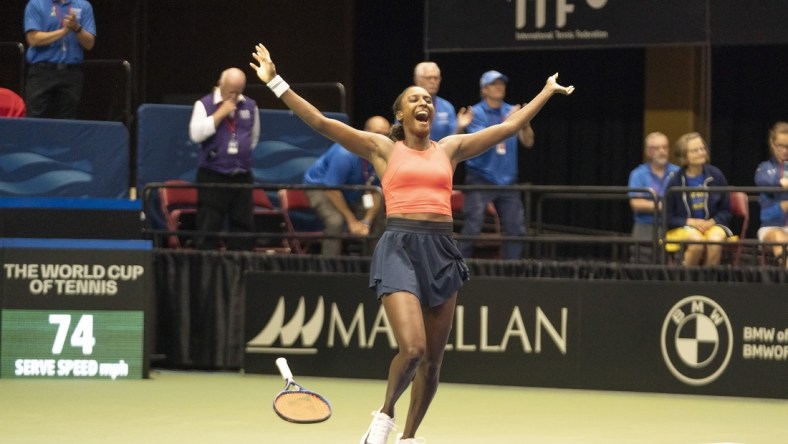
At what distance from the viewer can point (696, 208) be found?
1164 centimetres

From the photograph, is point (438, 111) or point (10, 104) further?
point (10, 104)

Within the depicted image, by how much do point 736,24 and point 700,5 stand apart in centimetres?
35

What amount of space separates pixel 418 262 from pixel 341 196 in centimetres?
496

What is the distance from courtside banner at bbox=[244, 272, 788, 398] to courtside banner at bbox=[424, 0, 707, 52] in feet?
9.00

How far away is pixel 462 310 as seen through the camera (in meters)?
11.6

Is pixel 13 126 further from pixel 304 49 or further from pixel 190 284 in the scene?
pixel 304 49

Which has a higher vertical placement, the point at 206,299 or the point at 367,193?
the point at 367,193

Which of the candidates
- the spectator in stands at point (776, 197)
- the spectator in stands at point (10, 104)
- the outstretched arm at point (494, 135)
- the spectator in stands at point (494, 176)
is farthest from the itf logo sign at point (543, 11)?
the outstretched arm at point (494, 135)

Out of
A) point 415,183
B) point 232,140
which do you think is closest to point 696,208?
point 232,140

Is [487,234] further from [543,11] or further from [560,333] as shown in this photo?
[543,11]

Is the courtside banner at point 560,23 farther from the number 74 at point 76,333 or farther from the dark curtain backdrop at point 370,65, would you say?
the dark curtain backdrop at point 370,65

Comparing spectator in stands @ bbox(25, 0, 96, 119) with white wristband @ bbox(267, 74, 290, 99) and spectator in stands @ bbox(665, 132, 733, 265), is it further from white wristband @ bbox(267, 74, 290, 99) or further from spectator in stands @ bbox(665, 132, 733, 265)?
white wristband @ bbox(267, 74, 290, 99)

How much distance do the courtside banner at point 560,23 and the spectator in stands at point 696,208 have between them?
1526mm

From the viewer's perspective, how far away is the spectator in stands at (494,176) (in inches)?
477
